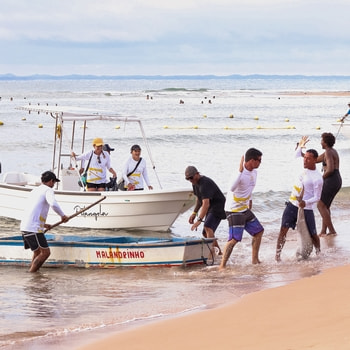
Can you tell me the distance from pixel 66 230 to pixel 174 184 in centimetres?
839

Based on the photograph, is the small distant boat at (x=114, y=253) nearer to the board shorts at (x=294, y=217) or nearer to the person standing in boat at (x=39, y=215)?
the person standing in boat at (x=39, y=215)

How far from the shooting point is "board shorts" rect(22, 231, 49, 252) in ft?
35.4

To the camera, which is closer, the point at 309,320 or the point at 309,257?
the point at 309,320

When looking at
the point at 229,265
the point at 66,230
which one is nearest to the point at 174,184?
the point at 66,230

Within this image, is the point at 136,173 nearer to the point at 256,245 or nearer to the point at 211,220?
the point at 211,220

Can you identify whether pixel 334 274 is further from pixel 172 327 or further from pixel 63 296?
pixel 63 296

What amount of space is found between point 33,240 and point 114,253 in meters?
1.17

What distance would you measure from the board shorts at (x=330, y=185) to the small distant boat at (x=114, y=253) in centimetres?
258

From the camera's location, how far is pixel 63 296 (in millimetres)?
9805

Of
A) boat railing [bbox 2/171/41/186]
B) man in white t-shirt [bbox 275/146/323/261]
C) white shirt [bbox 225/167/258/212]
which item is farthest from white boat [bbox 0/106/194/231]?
white shirt [bbox 225/167/258/212]

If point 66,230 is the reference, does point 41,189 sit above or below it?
above

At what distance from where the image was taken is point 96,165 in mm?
14219

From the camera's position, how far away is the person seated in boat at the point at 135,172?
14.0m

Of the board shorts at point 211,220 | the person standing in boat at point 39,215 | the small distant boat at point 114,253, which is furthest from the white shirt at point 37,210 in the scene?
the board shorts at point 211,220
